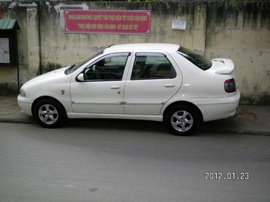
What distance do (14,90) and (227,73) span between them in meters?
5.79

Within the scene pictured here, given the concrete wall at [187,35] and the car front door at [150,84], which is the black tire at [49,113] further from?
the concrete wall at [187,35]

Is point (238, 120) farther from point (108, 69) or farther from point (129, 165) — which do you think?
point (129, 165)

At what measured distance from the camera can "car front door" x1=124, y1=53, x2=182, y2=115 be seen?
249 inches

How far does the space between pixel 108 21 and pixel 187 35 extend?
1.94m

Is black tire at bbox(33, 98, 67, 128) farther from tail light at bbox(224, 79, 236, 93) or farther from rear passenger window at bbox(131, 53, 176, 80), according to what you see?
tail light at bbox(224, 79, 236, 93)

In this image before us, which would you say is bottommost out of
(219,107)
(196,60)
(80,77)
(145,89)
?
(219,107)

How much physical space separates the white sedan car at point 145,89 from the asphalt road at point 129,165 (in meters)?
0.39

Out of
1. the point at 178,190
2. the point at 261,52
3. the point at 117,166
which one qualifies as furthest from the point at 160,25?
the point at 178,190

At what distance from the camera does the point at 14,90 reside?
9.50 m

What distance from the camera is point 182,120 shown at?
6.42 m

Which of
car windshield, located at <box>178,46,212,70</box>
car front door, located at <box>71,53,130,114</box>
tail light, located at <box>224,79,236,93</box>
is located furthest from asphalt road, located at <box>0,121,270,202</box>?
car windshield, located at <box>178,46,212,70</box>

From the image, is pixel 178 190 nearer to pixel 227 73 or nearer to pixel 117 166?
pixel 117 166

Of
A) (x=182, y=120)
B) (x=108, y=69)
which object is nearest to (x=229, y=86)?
(x=182, y=120)

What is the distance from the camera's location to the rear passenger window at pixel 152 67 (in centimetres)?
637
